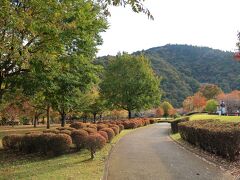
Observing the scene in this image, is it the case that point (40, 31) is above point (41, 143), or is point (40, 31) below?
above

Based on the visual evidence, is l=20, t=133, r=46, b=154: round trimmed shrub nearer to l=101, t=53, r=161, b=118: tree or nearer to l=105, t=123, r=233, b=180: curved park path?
l=105, t=123, r=233, b=180: curved park path

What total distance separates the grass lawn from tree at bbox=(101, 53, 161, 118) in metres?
36.9

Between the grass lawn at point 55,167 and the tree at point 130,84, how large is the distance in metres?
36.9

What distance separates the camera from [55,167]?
12.4 m

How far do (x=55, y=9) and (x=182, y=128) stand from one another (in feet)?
40.2

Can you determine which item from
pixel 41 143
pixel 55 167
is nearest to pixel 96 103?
pixel 41 143

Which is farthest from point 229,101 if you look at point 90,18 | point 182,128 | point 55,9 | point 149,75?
point 55,9

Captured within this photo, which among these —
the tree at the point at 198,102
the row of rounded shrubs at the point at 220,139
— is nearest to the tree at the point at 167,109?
the tree at the point at 198,102

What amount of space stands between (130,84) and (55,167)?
40968 millimetres

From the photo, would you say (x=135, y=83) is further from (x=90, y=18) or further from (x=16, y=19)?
(x=16, y=19)

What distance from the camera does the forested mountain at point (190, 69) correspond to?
112188mm

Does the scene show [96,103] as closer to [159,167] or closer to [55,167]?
[55,167]

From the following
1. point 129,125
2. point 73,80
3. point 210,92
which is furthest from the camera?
point 210,92

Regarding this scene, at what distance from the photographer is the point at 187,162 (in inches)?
504
